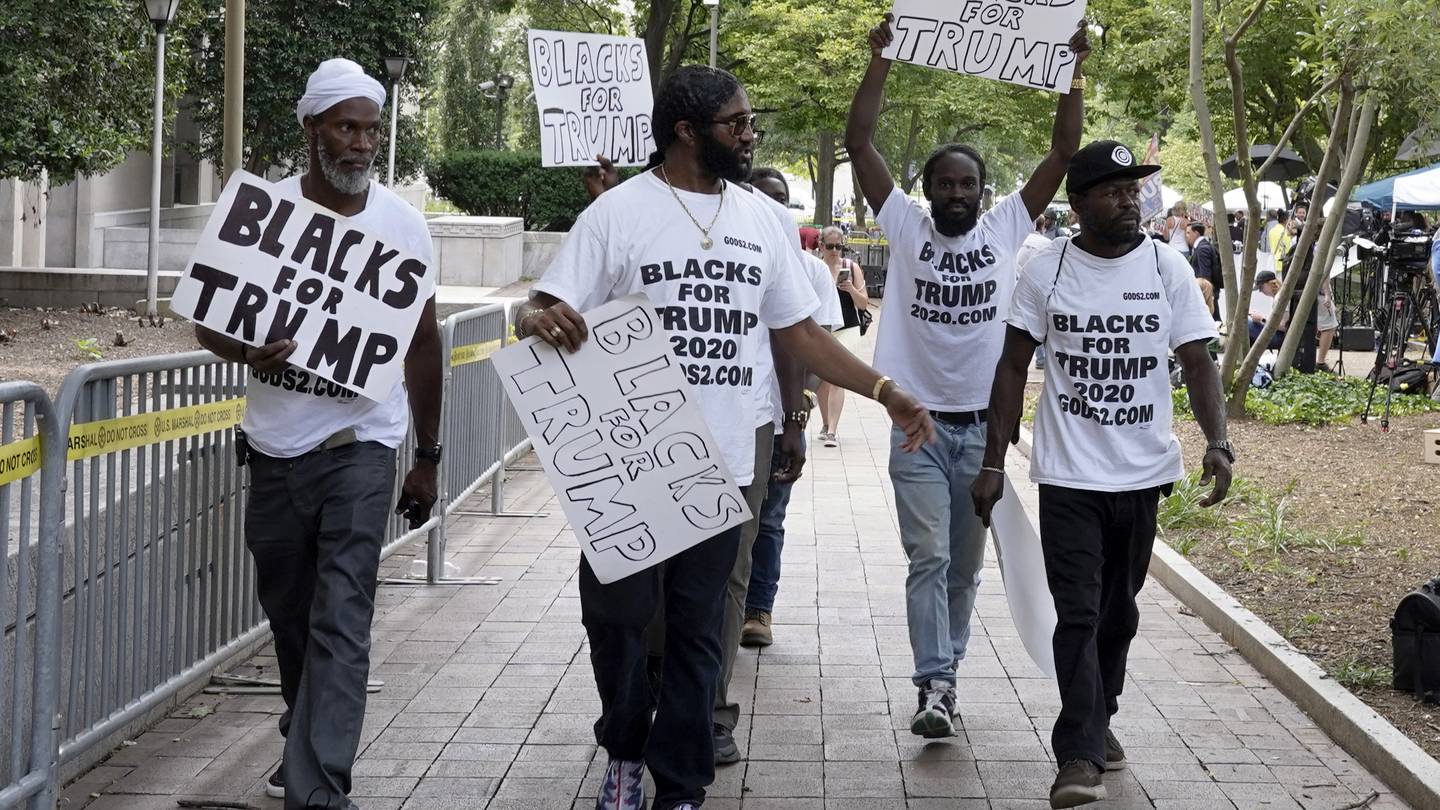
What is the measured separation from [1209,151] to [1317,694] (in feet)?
27.7

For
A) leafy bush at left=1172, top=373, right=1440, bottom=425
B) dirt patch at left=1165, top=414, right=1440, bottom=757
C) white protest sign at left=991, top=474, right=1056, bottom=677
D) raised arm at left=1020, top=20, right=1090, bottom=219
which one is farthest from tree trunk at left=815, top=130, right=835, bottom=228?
white protest sign at left=991, top=474, right=1056, bottom=677

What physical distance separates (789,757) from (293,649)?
1688mm

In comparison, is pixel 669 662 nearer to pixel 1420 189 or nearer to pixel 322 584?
pixel 322 584

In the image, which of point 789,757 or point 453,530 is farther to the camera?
point 453,530

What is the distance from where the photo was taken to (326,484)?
4648mm

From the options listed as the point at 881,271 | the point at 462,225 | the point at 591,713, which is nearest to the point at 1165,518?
the point at 591,713

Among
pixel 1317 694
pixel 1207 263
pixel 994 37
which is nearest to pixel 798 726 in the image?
pixel 1317 694

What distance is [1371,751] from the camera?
18.6ft

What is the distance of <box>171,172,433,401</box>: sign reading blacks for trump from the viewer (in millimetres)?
4633

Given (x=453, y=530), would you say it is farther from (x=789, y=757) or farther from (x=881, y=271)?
(x=881, y=271)

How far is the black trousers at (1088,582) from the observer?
201 inches

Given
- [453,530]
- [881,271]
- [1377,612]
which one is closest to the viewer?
[1377,612]

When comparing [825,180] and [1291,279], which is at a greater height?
[825,180]

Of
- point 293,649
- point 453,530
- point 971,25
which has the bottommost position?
point 453,530
